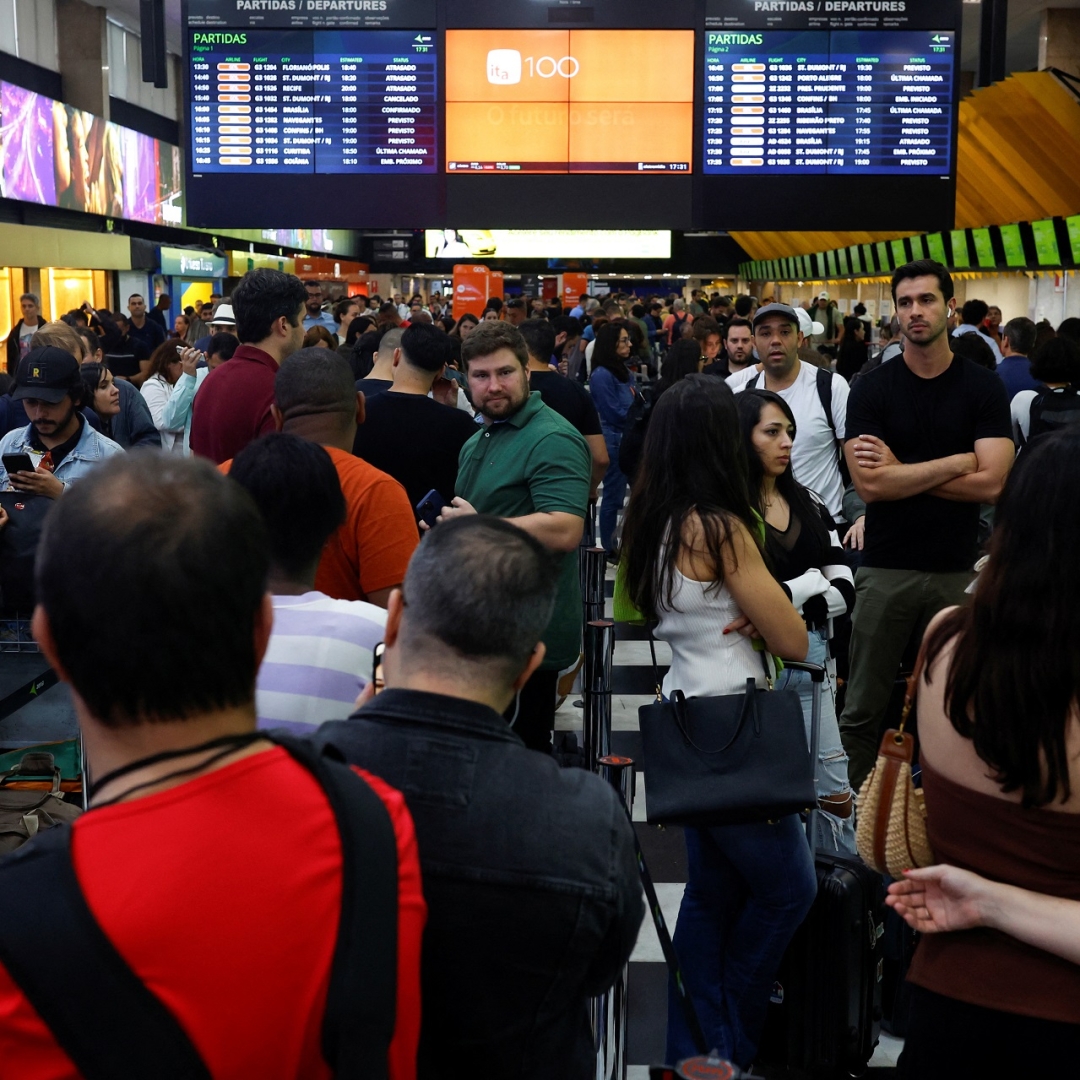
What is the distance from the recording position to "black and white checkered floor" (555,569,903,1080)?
304 cm

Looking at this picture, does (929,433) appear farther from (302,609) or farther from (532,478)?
(302,609)

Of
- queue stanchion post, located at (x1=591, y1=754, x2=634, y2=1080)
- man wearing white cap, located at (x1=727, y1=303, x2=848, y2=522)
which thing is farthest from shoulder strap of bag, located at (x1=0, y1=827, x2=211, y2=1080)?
man wearing white cap, located at (x1=727, y1=303, x2=848, y2=522)

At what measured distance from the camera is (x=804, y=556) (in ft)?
10.2

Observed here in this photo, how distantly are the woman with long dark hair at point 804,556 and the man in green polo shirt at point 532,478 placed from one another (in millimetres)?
571

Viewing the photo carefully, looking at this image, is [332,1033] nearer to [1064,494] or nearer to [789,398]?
[1064,494]

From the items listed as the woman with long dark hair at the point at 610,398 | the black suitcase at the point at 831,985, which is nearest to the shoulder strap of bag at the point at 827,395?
the black suitcase at the point at 831,985

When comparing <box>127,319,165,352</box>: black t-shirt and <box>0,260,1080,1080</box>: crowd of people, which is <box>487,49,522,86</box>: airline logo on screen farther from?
<box>127,319,165,352</box>: black t-shirt

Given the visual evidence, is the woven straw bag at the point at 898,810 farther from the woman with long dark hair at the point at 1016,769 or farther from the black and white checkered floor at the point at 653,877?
the black and white checkered floor at the point at 653,877

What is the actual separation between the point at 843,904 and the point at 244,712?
195cm

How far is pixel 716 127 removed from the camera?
771cm

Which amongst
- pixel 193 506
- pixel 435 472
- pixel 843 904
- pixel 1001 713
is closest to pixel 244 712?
pixel 193 506

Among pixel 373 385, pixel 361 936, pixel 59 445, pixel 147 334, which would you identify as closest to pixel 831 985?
pixel 361 936

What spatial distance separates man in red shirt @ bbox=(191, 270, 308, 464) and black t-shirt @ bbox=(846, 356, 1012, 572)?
1.83 meters

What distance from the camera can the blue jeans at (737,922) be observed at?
2.59 m
